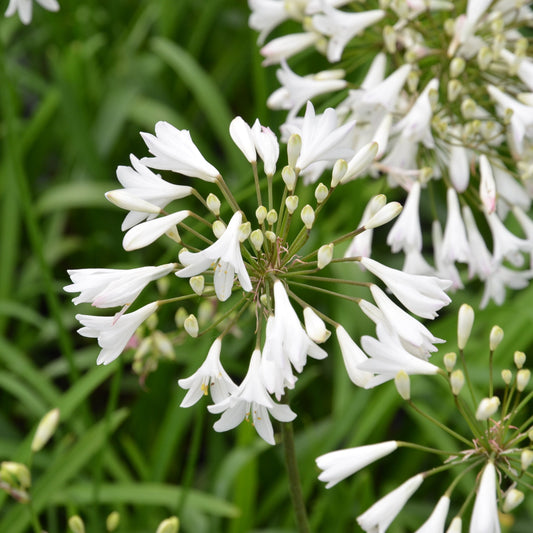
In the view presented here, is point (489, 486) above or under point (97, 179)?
under

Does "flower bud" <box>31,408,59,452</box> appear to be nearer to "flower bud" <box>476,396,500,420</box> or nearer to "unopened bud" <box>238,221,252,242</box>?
"unopened bud" <box>238,221,252,242</box>

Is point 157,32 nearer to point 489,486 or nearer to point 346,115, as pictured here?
point 346,115

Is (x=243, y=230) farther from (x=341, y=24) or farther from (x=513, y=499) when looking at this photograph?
(x=341, y=24)

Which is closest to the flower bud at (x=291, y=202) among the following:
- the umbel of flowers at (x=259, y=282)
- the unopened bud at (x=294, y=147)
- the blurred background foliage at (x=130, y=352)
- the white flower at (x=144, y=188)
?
the umbel of flowers at (x=259, y=282)

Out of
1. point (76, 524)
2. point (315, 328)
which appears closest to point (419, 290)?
point (315, 328)

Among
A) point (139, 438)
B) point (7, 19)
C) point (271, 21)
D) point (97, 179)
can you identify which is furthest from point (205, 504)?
point (7, 19)
